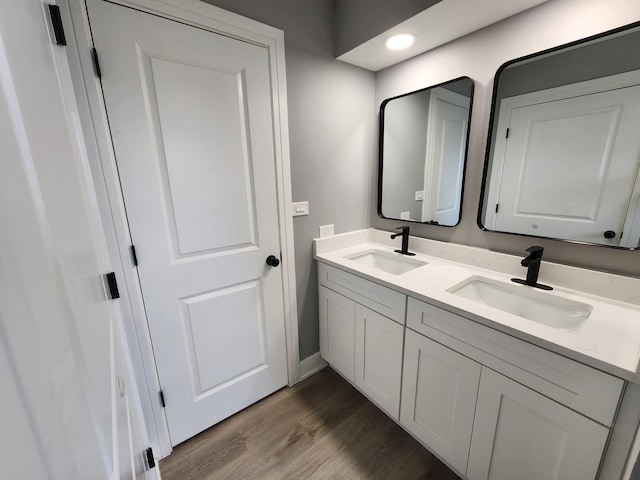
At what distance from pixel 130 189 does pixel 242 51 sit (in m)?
0.85

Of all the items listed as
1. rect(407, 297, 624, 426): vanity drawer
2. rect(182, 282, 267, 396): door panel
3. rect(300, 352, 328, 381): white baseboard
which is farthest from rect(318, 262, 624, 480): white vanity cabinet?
rect(182, 282, 267, 396): door panel

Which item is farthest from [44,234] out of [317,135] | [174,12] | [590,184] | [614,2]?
[614,2]

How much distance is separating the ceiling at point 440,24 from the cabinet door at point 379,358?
1466 millimetres

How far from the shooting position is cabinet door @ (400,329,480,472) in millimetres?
1102

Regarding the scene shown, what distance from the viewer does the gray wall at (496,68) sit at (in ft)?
3.50

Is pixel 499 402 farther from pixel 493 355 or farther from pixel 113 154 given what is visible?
pixel 113 154

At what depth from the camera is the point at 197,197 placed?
4.24 ft

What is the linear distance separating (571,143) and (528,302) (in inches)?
28.2

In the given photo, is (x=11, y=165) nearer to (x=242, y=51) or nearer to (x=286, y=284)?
(x=242, y=51)

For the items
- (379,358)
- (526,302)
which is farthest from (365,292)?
(526,302)

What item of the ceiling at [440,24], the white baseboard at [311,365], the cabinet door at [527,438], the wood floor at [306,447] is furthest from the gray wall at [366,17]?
the wood floor at [306,447]

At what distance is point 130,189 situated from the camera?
3.71 feet

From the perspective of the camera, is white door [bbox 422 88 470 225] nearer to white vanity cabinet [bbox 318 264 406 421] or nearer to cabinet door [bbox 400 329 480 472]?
white vanity cabinet [bbox 318 264 406 421]

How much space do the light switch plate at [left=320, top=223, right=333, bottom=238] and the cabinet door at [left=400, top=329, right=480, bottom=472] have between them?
824 mm
